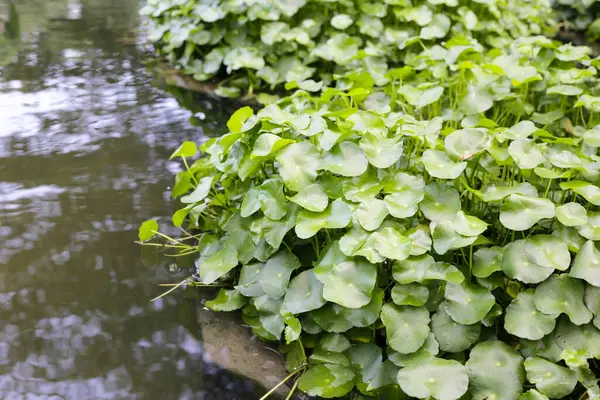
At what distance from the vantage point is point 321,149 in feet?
6.35

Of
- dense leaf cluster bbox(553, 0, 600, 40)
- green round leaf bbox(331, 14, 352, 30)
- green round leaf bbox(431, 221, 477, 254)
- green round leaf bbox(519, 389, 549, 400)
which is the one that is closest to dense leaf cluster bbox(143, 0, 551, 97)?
green round leaf bbox(331, 14, 352, 30)

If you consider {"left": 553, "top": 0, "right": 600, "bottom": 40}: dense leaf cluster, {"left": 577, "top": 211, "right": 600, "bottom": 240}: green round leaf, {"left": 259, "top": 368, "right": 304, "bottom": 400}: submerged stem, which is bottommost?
{"left": 259, "top": 368, "right": 304, "bottom": 400}: submerged stem

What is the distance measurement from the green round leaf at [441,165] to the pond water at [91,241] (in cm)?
92

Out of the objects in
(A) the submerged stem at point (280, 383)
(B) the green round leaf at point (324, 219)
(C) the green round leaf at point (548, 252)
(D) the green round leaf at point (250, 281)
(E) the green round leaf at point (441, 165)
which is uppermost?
(E) the green round leaf at point (441, 165)

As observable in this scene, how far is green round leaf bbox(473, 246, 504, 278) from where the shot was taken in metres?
1.65

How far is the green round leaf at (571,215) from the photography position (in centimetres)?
163

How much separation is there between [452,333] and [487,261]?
0.26m

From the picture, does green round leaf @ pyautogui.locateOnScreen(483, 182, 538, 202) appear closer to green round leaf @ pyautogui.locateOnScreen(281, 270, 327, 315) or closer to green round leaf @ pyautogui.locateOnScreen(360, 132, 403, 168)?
green round leaf @ pyautogui.locateOnScreen(360, 132, 403, 168)

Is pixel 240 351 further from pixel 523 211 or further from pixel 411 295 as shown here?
pixel 523 211

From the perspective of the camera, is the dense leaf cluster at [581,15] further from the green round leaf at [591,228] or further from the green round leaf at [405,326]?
the green round leaf at [405,326]

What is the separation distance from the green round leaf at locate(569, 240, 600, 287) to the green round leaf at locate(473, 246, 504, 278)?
0.67 ft

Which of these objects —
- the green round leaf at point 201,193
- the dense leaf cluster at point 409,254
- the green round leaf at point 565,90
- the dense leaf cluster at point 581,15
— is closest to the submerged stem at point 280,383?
the dense leaf cluster at point 409,254

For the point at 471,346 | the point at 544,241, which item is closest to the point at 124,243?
the point at 471,346

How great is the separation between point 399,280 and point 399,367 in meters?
0.26
